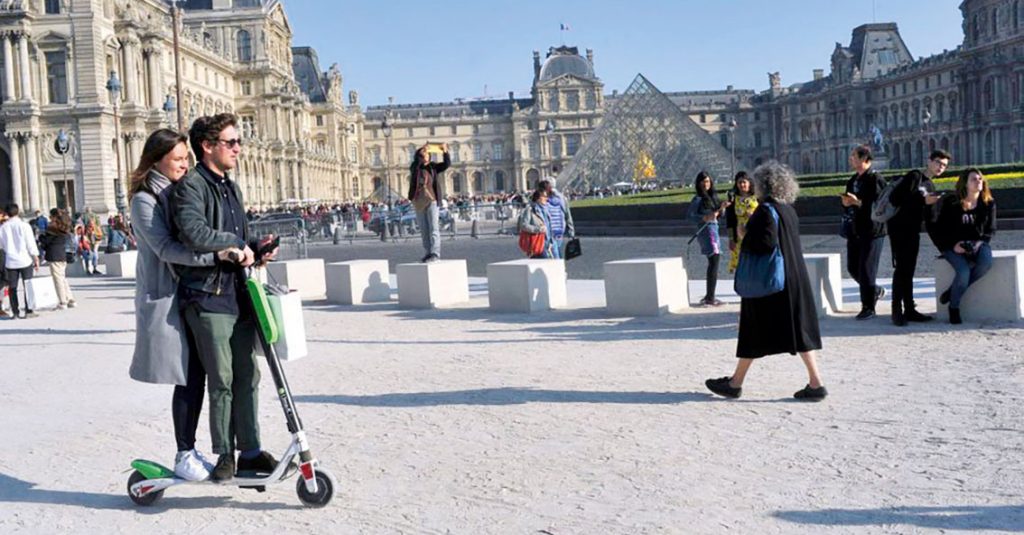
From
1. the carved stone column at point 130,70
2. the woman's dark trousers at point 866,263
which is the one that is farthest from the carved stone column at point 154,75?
the woman's dark trousers at point 866,263

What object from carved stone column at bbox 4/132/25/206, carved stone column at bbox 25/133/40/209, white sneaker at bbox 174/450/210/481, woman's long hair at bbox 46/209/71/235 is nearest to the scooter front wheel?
white sneaker at bbox 174/450/210/481

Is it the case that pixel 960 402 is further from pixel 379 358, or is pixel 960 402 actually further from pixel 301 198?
pixel 301 198

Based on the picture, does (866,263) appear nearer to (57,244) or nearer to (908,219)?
(908,219)

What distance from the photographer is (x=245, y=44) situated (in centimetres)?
5675

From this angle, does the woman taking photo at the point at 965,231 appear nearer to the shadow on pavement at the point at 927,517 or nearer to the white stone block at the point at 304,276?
the shadow on pavement at the point at 927,517

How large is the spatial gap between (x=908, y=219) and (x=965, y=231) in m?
0.39

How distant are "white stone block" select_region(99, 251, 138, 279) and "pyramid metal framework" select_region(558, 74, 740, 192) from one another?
29815 mm

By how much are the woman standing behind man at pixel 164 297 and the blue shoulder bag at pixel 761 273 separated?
8.40 ft

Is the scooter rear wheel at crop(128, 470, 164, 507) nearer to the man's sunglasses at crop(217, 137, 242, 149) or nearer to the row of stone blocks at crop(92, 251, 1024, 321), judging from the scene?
the man's sunglasses at crop(217, 137, 242, 149)

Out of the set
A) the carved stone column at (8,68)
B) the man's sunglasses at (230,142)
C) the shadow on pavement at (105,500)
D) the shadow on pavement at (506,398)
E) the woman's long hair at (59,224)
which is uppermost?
the carved stone column at (8,68)

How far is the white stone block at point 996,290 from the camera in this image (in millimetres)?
7586

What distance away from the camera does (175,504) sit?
160 inches

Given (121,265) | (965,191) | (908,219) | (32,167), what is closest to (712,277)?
(908,219)

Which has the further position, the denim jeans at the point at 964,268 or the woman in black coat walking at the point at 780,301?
the denim jeans at the point at 964,268
